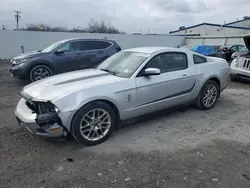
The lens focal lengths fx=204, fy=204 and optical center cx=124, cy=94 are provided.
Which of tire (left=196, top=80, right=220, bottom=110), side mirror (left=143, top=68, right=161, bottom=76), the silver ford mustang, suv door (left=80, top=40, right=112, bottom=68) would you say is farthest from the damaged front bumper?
suv door (left=80, top=40, right=112, bottom=68)

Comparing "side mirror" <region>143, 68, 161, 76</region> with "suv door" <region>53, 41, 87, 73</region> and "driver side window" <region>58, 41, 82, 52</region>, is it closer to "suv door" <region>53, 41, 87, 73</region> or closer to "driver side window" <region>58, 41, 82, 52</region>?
"suv door" <region>53, 41, 87, 73</region>

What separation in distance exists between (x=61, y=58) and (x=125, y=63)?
A: 413cm

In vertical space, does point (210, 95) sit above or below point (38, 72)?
below

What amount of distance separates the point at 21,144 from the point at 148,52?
2.83m

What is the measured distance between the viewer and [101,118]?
3322 mm

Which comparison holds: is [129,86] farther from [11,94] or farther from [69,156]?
[11,94]

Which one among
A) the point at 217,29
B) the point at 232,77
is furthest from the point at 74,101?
the point at 217,29

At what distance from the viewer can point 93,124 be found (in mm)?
3260

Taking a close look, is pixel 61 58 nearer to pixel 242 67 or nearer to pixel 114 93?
pixel 114 93

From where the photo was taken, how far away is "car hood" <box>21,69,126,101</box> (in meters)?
3.11

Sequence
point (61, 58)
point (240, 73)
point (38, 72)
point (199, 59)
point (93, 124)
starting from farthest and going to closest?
point (240, 73) < point (61, 58) < point (38, 72) < point (199, 59) < point (93, 124)

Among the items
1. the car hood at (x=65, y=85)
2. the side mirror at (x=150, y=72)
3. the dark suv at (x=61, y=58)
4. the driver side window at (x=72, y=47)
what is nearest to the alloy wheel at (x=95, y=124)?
the car hood at (x=65, y=85)

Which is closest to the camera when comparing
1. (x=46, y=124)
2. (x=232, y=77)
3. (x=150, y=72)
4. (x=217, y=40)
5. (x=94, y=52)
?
(x=46, y=124)

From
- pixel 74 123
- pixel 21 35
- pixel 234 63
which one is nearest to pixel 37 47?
pixel 21 35
